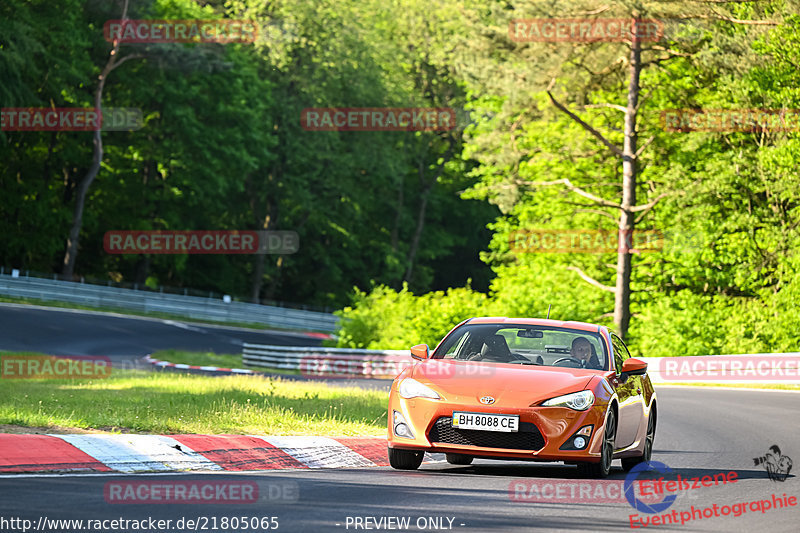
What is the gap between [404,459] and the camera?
11531 mm

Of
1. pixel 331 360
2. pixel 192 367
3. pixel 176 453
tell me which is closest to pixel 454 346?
pixel 176 453

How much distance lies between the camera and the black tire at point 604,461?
11047 mm

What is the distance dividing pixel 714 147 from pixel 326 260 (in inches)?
1486

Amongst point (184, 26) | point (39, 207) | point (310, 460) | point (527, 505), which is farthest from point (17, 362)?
point (184, 26)

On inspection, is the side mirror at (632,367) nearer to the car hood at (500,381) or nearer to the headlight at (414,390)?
the car hood at (500,381)

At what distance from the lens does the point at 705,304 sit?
4319 cm

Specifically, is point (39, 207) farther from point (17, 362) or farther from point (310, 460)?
point (310, 460)

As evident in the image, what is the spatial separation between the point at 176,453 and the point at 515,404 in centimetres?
318

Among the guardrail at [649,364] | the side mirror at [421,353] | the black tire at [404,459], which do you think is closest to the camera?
the black tire at [404,459]

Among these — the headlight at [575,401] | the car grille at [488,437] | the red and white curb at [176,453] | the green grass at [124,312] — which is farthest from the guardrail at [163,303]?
the headlight at [575,401]

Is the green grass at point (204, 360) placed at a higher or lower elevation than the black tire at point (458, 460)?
lower

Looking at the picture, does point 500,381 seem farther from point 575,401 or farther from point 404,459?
point 404,459

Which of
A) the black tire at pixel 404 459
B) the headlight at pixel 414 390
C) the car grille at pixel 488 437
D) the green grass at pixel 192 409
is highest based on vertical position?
the headlight at pixel 414 390

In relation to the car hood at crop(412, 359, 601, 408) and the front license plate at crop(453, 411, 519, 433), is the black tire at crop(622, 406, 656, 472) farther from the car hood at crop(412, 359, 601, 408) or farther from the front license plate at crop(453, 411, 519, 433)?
the front license plate at crop(453, 411, 519, 433)
